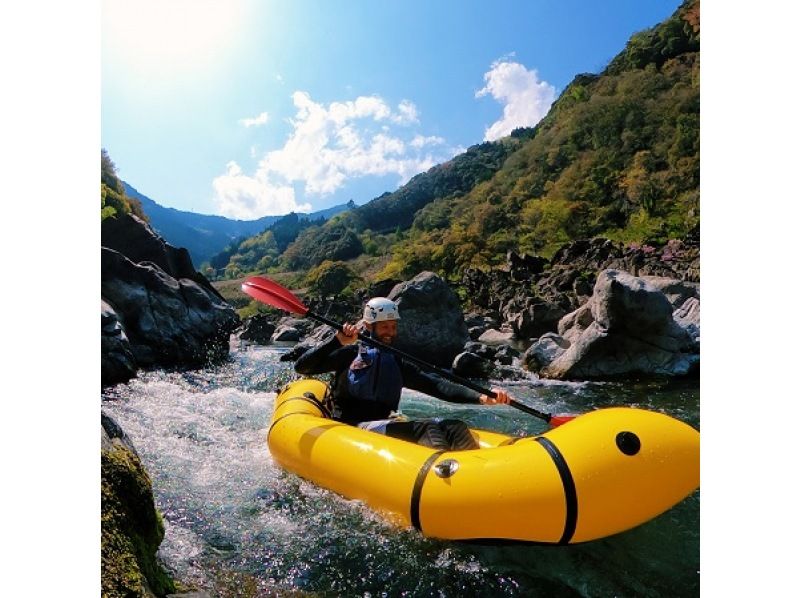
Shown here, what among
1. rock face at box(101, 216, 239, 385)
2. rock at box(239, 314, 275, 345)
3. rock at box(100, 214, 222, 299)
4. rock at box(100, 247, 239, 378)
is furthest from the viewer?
rock at box(239, 314, 275, 345)

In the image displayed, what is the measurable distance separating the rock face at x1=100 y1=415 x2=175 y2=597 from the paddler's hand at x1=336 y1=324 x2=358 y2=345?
216 cm

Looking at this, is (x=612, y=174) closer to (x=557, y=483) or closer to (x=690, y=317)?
(x=690, y=317)

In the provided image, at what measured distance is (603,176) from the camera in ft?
131

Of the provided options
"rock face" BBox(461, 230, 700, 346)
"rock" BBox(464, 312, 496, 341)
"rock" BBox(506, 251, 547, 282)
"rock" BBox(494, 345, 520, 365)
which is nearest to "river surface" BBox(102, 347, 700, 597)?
"rock" BBox(494, 345, 520, 365)

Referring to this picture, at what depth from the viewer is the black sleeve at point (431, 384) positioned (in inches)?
181

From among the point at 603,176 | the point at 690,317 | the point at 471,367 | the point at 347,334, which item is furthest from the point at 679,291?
the point at 603,176

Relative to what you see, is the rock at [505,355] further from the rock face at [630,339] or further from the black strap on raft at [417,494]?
the black strap on raft at [417,494]

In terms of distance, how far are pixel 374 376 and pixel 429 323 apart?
722cm

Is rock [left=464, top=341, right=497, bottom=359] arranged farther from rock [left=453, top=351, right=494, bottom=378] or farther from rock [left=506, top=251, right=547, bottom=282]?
rock [left=506, top=251, right=547, bottom=282]

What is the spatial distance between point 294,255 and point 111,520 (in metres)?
69.6

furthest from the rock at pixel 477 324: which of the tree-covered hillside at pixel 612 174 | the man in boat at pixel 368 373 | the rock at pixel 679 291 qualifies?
the man in boat at pixel 368 373

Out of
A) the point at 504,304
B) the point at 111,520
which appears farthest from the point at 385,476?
the point at 504,304

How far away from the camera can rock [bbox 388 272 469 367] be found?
11.4 meters
